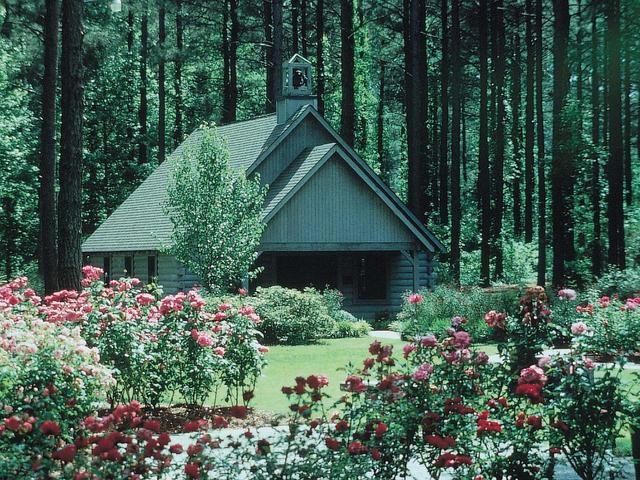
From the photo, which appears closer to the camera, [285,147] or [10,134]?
[285,147]

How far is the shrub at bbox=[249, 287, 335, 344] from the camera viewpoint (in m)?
25.6

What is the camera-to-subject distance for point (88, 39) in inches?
1255

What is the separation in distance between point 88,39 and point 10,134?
9863 millimetres

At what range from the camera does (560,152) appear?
28188 mm

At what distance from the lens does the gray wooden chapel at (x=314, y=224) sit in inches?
1239

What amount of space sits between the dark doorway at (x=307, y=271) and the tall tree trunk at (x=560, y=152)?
29.4 feet

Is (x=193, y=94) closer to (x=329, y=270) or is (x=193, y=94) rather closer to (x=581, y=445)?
(x=329, y=270)

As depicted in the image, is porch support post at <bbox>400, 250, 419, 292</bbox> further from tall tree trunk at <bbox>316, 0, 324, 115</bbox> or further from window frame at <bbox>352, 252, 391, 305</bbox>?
tall tree trunk at <bbox>316, 0, 324, 115</bbox>

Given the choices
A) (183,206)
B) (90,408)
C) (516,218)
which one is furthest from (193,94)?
(90,408)

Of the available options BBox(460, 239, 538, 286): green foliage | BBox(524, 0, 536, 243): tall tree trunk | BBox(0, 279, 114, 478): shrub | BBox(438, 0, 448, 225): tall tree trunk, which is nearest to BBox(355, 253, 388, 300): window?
BBox(460, 239, 538, 286): green foliage

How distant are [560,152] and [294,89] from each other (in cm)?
981

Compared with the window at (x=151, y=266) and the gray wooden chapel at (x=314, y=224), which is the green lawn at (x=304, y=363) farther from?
the window at (x=151, y=266)

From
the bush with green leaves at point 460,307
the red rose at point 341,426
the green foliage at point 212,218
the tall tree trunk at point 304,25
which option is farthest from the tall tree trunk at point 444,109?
the red rose at point 341,426

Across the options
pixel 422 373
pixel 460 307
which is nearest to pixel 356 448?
pixel 422 373
